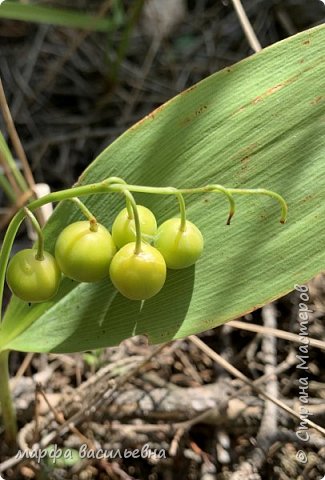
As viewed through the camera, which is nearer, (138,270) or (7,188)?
(138,270)

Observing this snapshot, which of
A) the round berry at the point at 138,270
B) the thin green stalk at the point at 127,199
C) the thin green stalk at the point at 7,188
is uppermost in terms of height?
the thin green stalk at the point at 7,188

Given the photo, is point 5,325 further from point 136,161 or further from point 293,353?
point 293,353

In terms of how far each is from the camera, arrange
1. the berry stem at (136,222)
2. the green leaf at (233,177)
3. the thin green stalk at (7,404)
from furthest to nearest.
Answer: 1. the thin green stalk at (7,404)
2. the green leaf at (233,177)
3. the berry stem at (136,222)

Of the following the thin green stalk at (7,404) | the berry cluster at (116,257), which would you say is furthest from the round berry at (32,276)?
the thin green stalk at (7,404)

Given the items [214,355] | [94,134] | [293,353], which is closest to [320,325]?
[293,353]

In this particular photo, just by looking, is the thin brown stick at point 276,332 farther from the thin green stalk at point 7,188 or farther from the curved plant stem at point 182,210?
the thin green stalk at point 7,188

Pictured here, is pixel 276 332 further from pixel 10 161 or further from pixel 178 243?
pixel 10 161

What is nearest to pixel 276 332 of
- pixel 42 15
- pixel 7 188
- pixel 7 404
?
pixel 7 404
